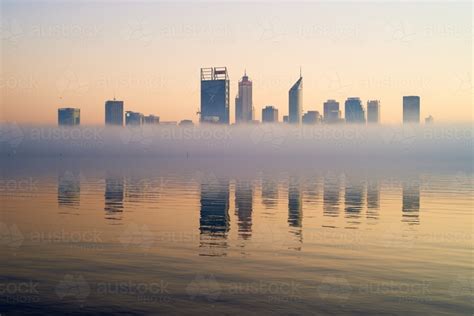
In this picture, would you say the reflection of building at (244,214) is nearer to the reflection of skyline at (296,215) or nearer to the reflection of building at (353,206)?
the reflection of skyline at (296,215)

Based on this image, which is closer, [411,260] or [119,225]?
[411,260]

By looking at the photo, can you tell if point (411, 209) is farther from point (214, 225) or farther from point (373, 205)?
point (214, 225)

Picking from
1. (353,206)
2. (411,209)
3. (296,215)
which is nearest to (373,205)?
(353,206)

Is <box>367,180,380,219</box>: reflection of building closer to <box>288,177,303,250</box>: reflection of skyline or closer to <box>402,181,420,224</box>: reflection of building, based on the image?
<box>402,181,420,224</box>: reflection of building

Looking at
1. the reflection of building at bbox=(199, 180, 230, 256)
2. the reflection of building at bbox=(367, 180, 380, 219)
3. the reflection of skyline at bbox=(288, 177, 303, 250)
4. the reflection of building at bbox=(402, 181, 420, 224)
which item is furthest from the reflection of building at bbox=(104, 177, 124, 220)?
the reflection of building at bbox=(402, 181, 420, 224)

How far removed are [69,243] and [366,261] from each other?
2560 centimetres

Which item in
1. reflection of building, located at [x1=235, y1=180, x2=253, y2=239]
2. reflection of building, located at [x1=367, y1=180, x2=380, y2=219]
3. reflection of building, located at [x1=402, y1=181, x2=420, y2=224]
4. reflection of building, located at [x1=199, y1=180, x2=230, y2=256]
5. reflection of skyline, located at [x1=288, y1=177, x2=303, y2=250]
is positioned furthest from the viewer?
reflection of building, located at [x1=367, y1=180, x2=380, y2=219]

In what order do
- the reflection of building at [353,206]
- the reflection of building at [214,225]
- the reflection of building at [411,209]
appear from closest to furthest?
1. the reflection of building at [214,225]
2. the reflection of building at [353,206]
3. the reflection of building at [411,209]

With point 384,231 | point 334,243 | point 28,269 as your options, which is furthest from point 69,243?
point 384,231

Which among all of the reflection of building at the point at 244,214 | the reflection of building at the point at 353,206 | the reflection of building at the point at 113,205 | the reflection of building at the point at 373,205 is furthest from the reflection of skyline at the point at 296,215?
the reflection of building at the point at 113,205

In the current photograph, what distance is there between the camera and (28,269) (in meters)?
34.5

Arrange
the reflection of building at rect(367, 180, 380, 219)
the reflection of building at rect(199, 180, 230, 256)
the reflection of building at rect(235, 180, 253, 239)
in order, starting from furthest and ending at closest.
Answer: the reflection of building at rect(367, 180, 380, 219) → the reflection of building at rect(235, 180, 253, 239) → the reflection of building at rect(199, 180, 230, 256)

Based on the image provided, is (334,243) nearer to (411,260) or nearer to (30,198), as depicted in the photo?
(411,260)

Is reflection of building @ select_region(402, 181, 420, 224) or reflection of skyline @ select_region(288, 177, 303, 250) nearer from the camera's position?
reflection of skyline @ select_region(288, 177, 303, 250)
